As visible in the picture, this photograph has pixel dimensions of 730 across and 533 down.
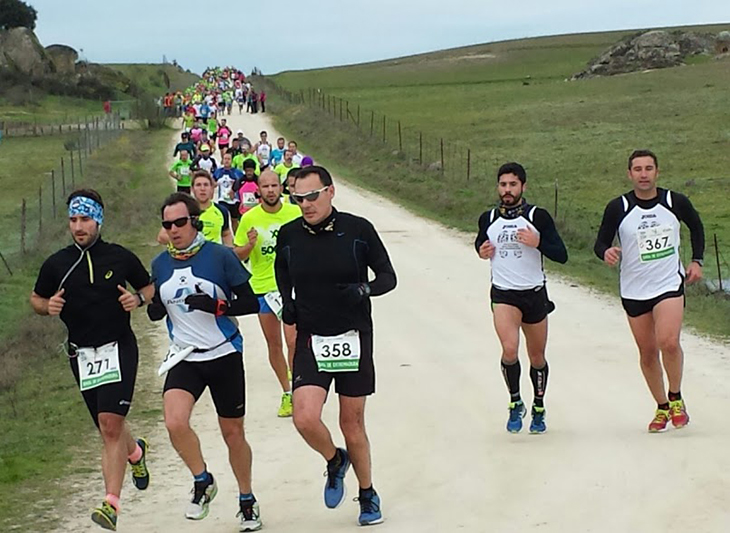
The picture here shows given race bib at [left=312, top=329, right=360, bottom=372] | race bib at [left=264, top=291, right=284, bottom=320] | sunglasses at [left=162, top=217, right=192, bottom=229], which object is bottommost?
race bib at [left=264, top=291, right=284, bottom=320]

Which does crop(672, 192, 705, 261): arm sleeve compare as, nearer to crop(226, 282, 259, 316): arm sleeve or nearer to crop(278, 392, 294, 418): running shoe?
crop(226, 282, 259, 316): arm sleeve

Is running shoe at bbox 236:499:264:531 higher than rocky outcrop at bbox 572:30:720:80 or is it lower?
lower

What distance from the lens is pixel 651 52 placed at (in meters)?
89.6

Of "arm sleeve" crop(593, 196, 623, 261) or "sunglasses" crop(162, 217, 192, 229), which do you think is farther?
"arm sleeve" crop(593, 196, 623, 261)

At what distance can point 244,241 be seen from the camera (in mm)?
10172

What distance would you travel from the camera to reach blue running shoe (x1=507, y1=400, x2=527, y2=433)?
9.42 metres

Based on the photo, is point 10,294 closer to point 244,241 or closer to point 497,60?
point 244,241

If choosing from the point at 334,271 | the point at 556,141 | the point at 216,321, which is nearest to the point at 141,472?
the point at 216,321

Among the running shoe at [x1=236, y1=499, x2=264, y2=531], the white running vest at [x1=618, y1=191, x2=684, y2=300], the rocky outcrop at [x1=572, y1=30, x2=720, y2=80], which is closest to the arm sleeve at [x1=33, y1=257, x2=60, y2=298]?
the running shoe at [x1=236, y1=499, x2=264, y2=531]

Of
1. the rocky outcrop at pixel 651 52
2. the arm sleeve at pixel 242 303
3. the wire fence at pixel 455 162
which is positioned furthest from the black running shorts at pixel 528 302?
the rocky outcrop at pixel 651 52

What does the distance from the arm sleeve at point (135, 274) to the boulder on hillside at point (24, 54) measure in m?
88.9

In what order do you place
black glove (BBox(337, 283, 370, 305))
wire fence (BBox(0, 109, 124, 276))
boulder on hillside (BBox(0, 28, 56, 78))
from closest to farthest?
1. black glove (BBox(337, 283, 370, 305))
2. wire fence (BBox(0, 109, 124, 276))
3. boulder on hillside (BBox(0, 28, 56, 78))

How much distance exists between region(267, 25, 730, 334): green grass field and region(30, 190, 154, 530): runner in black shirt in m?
8.78

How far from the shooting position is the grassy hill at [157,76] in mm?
117875
